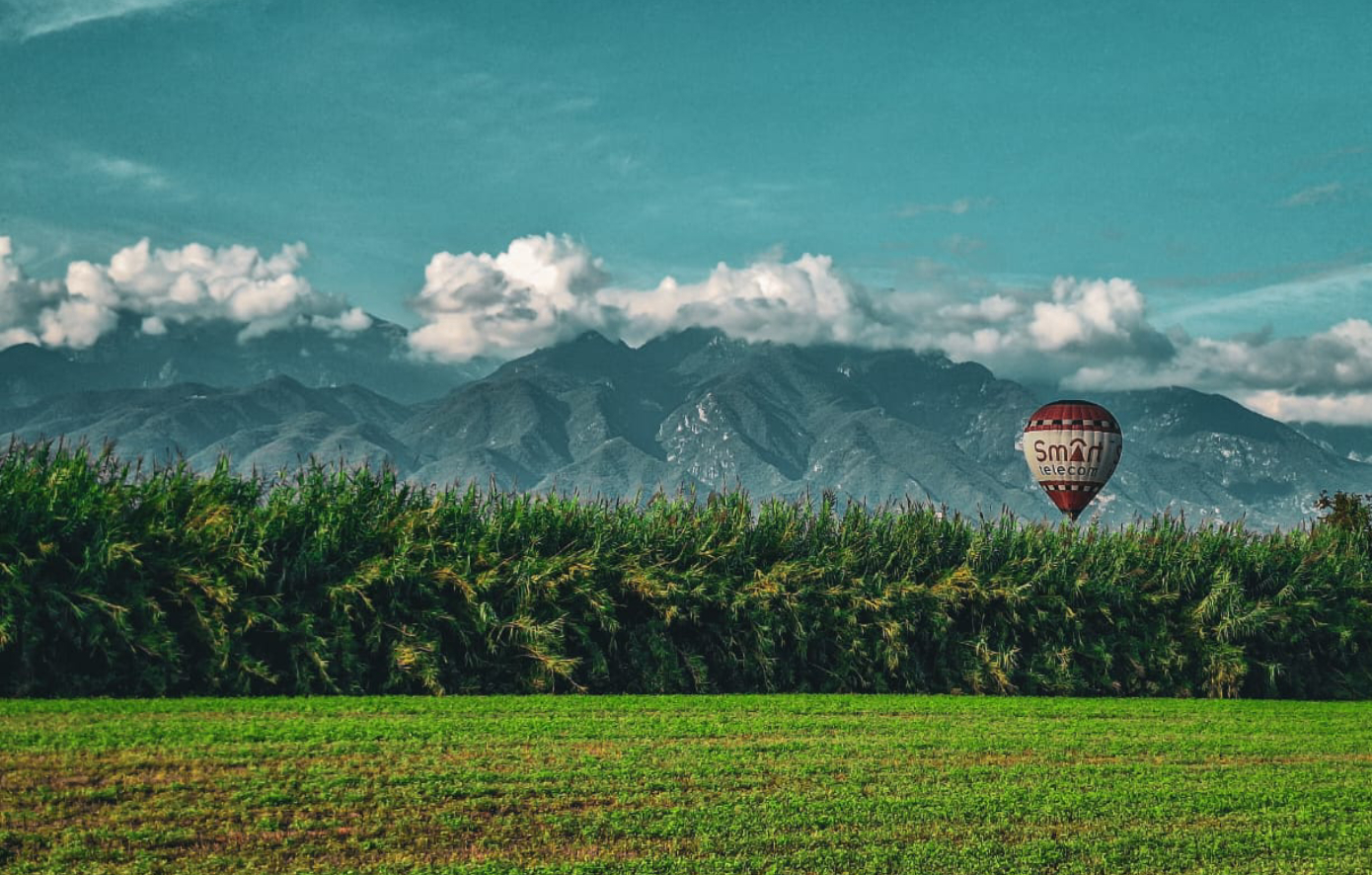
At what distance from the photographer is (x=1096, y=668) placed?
19.8 m

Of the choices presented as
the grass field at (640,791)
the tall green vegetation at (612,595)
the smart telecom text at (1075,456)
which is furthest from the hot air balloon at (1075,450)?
the grass field at (640,791)

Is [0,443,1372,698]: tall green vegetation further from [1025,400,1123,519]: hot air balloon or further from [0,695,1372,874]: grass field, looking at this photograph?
[1025,400,1123,519]: hot air balloon

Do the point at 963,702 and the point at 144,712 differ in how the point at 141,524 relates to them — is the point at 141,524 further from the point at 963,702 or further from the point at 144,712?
the point at 963,702

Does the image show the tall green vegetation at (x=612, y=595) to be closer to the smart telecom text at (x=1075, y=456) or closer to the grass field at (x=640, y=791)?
the grass field at (x=640, y=791)

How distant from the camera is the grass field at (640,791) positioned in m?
8.59

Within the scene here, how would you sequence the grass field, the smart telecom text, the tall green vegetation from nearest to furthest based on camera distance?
the grass field, the tall green vegetation, the smart telecom text

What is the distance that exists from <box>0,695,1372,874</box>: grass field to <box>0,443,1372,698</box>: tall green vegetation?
3.61 ft

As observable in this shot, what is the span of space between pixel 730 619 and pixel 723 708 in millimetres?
2461

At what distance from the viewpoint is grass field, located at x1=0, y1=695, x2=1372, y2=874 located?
859 cm

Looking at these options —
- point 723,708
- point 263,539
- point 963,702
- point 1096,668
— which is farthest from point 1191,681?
point 263,539

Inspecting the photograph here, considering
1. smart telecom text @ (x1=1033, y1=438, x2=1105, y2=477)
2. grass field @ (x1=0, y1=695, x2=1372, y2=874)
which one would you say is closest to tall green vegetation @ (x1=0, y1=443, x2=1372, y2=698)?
grass field @ (x1=0, y1=695, x2=1372, y2=874)

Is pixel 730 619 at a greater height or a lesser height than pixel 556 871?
greater

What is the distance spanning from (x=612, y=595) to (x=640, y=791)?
7.47 m

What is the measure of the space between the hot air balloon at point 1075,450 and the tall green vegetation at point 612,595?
58.4 ft
